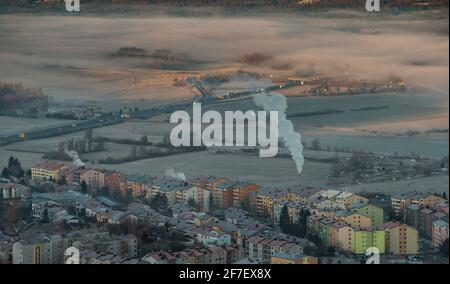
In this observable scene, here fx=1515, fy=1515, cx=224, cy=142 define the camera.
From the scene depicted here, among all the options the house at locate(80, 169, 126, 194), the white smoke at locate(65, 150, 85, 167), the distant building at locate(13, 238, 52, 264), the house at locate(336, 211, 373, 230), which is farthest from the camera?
the white smoke at locate(65, 150, 85, 167)

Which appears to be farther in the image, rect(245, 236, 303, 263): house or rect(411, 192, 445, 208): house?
rect(411, 192, 445, 208): house

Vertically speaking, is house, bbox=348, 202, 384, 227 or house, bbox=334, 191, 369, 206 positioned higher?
house, bbox=334, 191, 369, 206

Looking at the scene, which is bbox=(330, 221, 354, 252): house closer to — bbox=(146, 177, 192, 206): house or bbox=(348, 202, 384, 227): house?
bbox=(348, 202, 384, 227): house

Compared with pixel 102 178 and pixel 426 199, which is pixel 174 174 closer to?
pixel 102 178

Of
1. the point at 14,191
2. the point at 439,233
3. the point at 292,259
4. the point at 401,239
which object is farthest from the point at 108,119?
the point at 439,233

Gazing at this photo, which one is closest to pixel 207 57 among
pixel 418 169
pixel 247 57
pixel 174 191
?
pixel 247 57

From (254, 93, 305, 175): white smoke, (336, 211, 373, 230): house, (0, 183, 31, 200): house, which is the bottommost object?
(336, 211, 373, 230): house

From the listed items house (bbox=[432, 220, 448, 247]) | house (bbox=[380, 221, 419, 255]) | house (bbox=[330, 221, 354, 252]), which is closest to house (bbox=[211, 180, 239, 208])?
house (bbox=[330, 221, 354, 252])
